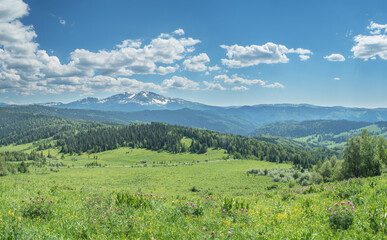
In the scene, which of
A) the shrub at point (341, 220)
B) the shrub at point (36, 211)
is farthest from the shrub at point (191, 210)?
the shrub at point (36, 211)

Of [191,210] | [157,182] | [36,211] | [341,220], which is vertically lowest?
[157,182]

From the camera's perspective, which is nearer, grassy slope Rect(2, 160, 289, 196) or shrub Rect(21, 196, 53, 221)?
shrub Rect(21, 196, 53, 221)

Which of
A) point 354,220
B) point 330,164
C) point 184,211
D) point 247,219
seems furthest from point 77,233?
point 330,164

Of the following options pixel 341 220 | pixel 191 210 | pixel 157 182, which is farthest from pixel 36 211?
pixel 157 182

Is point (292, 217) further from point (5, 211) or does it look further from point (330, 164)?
point (330, 164)

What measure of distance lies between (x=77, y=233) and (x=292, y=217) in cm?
847

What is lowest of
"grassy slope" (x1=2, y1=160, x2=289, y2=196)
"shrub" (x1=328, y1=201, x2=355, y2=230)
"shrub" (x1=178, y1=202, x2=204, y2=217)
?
"grassy slope" (x1=2, y1=160, x2=289, y2=196)

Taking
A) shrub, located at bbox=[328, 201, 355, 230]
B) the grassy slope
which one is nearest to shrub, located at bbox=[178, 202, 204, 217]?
shrub, located at bbox=[328, 201, 355, 230]

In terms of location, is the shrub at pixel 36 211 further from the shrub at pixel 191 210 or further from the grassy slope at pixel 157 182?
the grassy slope at pixel 157 182

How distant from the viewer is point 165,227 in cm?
820

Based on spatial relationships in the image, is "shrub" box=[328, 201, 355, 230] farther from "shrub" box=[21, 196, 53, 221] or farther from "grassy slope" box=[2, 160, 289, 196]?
"grassy slope" box=[2, 160, 289, 196]

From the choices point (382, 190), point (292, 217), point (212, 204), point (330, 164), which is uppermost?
point (382, 190)

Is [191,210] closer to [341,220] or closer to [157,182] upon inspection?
[341,220]

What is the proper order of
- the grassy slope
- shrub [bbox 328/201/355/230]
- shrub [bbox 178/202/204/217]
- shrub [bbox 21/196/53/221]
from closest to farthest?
shrub [bbox 328/201/355/230] → shrub [bbox 21/196/53/221] → shrub [bbox 178/202/204/217] → the grassy slope
